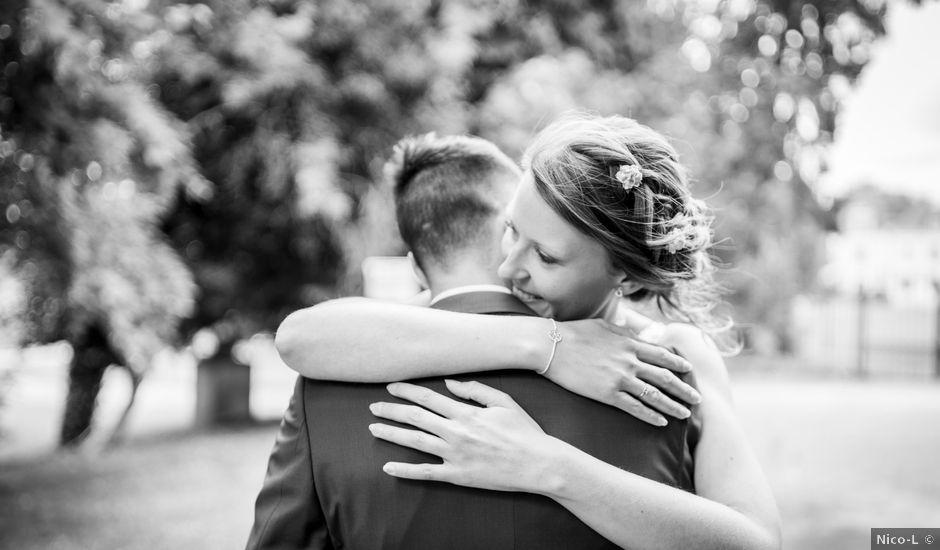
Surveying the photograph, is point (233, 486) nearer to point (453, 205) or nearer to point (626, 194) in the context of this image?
point (453, 205)

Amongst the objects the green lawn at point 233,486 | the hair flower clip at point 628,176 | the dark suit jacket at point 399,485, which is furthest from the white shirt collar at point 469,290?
the green lawn at point 233,486

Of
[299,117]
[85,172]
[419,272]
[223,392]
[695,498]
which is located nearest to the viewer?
[695,498]

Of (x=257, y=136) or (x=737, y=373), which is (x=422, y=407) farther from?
(x=737, y=373)

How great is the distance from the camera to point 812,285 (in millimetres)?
13852

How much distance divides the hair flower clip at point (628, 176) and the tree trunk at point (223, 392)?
8.01m

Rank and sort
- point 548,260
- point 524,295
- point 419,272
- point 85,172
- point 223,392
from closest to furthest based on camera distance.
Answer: point 548,260 < point 524,295 < point 419,272 < point 85,172 < point 223,392

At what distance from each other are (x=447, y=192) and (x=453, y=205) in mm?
45

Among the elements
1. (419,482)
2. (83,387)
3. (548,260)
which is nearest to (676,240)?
(548,260)

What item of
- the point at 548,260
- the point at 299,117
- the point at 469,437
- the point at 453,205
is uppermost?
the point at 299,117

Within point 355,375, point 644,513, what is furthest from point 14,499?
point 644,513

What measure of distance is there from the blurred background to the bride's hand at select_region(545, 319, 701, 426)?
2211 millimetres

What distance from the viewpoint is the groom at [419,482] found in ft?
5.25

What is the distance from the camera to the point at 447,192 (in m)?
2.03

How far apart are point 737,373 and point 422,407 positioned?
1443cm
